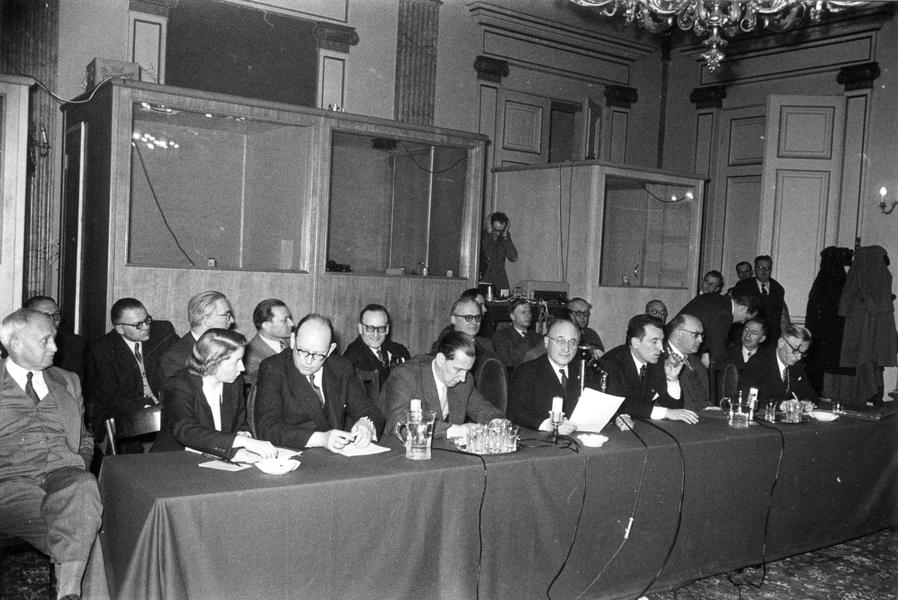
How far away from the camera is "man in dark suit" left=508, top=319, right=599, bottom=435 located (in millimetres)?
3986

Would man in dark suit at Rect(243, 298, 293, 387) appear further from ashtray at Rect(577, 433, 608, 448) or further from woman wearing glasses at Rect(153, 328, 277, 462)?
ashtray at Rect(577, 433, 608, 448)

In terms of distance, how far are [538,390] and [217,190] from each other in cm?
435

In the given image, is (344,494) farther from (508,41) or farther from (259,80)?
(508,41)

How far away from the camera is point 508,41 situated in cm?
912

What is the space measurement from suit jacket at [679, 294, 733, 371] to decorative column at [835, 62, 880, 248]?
3328 mm

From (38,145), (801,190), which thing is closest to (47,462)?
(38,145)

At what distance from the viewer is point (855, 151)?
8609 millimetres

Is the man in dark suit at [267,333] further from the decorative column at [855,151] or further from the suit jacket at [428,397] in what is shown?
the decorative column at [855,151]

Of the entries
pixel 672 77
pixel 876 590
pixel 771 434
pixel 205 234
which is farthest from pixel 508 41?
pixel 876 590

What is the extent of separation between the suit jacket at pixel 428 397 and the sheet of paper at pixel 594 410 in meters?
0.45

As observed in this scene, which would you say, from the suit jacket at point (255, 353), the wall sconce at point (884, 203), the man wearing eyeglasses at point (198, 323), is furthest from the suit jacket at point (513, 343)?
the wall sconce at point (884, 203)

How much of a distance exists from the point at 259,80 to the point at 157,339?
330cm

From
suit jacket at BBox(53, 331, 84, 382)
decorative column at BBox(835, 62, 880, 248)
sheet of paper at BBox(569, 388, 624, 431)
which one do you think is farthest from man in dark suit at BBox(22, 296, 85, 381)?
decorative column at BBox(835, 62, 880, 248)

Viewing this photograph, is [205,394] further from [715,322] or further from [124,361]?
[715,322]
